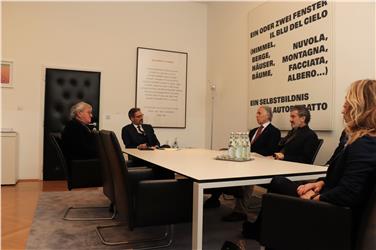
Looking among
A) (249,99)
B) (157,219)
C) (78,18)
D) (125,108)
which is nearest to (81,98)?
(125,108)

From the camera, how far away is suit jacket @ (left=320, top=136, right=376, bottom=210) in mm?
1371

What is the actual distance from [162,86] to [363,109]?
5.10m

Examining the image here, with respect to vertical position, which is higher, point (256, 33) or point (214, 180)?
point (256, 33)

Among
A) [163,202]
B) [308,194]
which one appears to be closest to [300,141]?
[308,194]

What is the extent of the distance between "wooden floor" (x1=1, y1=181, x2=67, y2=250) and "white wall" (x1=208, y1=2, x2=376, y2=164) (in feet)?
10.0

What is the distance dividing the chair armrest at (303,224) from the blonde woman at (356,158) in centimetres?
6

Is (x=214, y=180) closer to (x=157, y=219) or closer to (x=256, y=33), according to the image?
(x=157, y=219)

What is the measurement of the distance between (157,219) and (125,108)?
13.9 feet

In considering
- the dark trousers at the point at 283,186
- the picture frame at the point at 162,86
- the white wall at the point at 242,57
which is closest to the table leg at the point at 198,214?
the dark trousers at the point at 283,186

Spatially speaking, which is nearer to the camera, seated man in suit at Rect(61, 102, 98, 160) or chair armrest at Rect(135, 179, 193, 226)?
chair armrest at Rect(135, 179, 193, 226)

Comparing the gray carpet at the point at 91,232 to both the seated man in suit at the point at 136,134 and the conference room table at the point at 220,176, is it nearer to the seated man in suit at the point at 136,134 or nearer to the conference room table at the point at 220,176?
the conference room table at the point at 220,176

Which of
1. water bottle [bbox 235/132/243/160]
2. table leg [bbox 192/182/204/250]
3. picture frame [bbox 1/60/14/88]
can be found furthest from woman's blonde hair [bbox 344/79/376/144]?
picture frame [bbox 1/60/14/88]

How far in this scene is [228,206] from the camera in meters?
3.69

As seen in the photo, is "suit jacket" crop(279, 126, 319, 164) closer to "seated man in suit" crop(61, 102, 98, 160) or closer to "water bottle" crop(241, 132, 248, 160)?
"water bottle" crop(241, 132, 248, 160)
